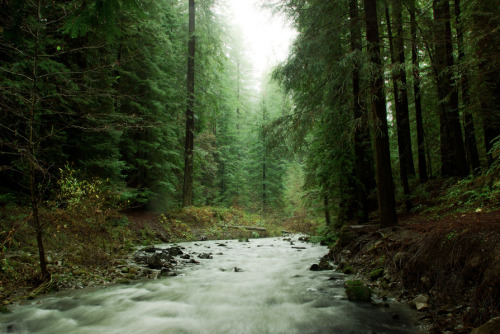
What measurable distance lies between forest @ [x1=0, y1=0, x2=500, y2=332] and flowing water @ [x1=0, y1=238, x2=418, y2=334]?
884mm

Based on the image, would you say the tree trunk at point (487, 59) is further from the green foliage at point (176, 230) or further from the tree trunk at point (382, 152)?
the green foliage at point (176, 230)

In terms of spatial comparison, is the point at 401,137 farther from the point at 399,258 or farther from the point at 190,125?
the point at 190,125

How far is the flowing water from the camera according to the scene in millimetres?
3678

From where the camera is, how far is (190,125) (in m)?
15.5

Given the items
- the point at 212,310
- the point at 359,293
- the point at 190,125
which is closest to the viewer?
the point at 359,293

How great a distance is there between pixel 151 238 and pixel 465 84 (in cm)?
1271

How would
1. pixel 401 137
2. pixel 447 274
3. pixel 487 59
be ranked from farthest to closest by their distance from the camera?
pixel 401 137 → pixel 487 59 → pixel 447 274

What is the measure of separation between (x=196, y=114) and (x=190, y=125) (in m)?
1.09

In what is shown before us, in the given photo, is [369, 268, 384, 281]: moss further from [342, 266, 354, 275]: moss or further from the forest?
the forest

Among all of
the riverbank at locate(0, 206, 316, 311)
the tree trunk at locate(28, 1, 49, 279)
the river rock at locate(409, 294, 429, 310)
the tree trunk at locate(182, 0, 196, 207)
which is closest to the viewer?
the river rock at locate(409, 294, 429, 310)

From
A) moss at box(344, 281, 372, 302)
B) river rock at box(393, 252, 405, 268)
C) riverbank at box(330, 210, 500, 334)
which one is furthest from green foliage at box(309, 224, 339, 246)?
moss at box(344, 281, 372, 302)

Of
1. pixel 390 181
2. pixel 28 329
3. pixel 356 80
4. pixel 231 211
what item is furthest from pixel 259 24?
pixel 231 211

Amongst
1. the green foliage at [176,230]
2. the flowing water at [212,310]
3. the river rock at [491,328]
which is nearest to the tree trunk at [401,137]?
the flowing water at [212,310]

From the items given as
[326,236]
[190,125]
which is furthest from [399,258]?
[190,125]
